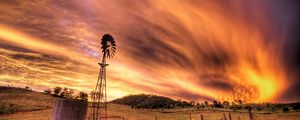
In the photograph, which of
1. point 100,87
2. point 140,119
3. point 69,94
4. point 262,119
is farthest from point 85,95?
point 100,87

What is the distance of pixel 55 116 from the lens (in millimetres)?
12508

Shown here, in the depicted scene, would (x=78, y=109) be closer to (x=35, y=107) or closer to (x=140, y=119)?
(x=140, y=119)

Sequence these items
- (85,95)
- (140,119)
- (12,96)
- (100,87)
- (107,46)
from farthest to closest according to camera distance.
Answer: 1. (85,95)
2. (12,96)
3. (140,119)
4. (100,87)
5. (107,46)

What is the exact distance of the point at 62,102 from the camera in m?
12.5

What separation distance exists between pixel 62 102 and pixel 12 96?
309 ft

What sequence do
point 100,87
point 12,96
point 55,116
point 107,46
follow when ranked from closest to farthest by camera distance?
1. point 55,116
2. point 107,46
3. point 100,87
4. point 12,96

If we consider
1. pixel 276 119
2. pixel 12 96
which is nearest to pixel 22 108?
pixel 12 96

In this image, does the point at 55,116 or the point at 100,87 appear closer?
the point at 55,116

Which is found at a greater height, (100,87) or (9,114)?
(100,87)

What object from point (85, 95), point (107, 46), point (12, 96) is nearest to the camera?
point (107, 46)

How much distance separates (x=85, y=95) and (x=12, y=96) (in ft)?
220

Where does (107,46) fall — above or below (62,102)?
above

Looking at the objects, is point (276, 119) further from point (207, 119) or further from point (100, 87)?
point (100, 87)

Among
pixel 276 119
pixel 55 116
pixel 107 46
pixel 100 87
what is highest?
pixel 107 46
